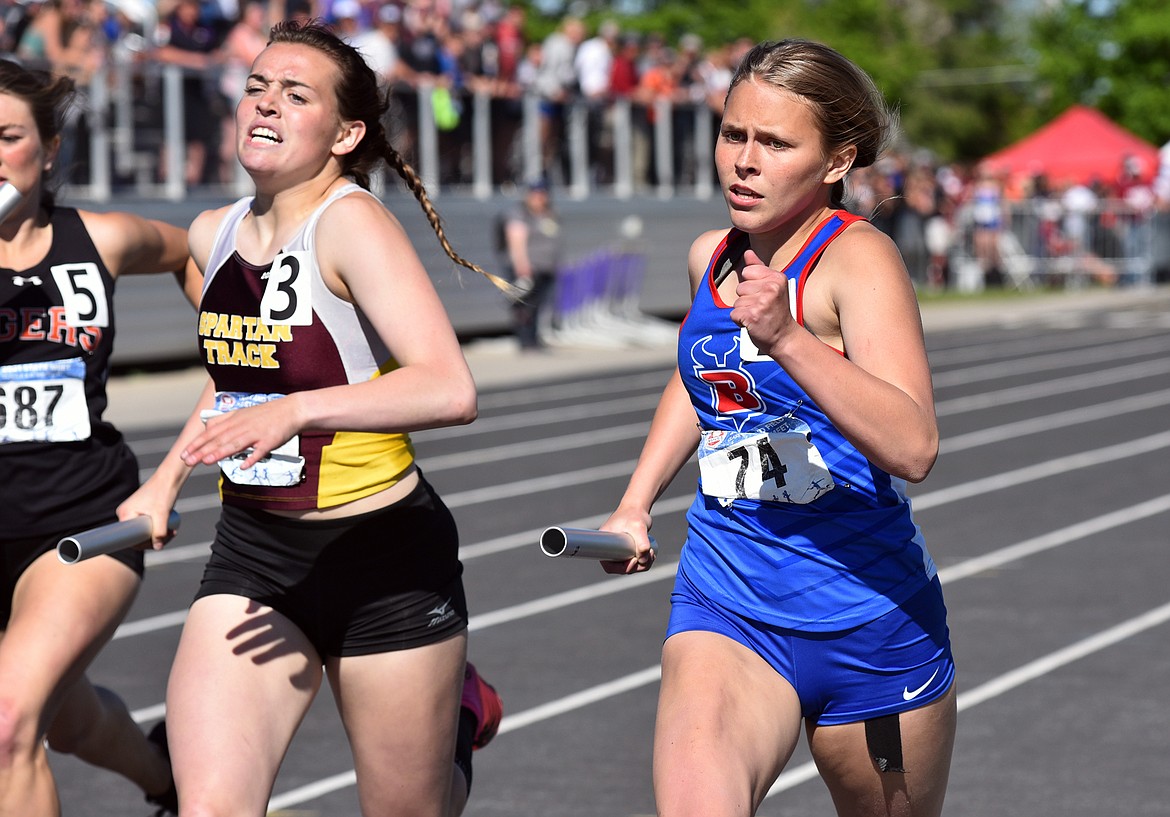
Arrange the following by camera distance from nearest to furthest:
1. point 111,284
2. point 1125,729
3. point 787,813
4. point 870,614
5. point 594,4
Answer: point 870,614, point 111,284, point 787,813, point 1125,729, point 594,4

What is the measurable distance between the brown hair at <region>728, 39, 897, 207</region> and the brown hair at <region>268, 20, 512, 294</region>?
0.78m

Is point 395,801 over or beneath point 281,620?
beneath

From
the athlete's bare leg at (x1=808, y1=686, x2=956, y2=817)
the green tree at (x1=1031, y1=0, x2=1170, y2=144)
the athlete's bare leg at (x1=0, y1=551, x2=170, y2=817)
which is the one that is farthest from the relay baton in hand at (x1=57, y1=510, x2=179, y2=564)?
the green tree at (x1=1031, y1=0, x2=1170, y2=144)

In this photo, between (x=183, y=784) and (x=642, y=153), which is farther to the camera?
(x=642, y=153)

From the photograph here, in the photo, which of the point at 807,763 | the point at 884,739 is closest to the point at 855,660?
the point at 884,739

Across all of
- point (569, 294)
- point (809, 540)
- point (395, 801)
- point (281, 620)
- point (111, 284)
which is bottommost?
point (569, 294)

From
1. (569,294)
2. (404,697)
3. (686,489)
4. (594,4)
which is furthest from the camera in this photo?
(594,4)

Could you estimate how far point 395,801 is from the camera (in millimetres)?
3691

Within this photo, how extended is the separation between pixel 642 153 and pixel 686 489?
1435cm

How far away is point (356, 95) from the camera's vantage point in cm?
376

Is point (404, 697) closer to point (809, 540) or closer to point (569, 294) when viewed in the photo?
point (809, 540)

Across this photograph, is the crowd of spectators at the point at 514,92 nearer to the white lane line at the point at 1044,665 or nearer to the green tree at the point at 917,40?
the white lane line at the point at 1044,665

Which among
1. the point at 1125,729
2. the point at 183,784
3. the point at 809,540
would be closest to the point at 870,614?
the point at 809,540

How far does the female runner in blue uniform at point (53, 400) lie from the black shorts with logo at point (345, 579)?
0.52 m
